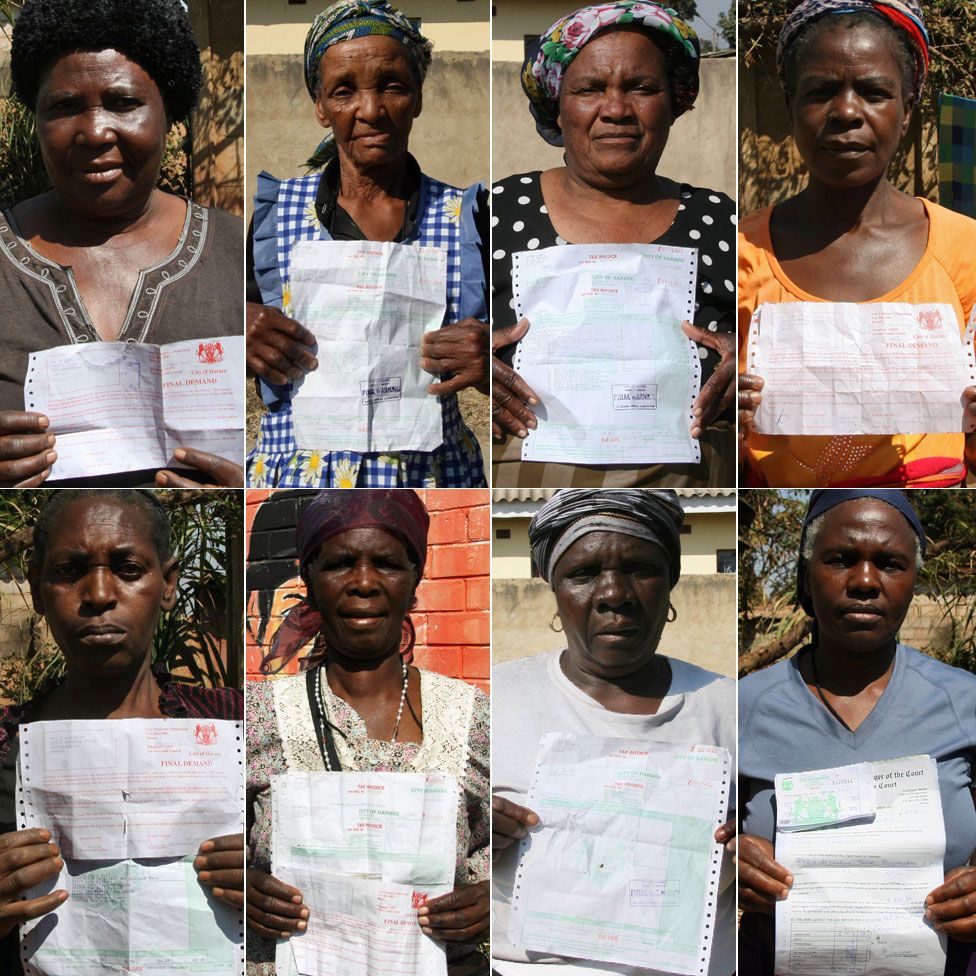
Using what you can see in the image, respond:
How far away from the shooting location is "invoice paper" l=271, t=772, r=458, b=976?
4.02 m

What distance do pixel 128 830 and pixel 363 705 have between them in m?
0.73

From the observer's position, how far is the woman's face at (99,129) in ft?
12.8

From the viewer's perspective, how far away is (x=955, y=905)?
3.92 metres

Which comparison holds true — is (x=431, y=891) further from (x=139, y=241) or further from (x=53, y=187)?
(x=53, y=187)

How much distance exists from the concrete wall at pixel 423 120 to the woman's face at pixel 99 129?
11.3 inches

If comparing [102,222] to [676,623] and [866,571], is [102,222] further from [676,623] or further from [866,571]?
[866,571]

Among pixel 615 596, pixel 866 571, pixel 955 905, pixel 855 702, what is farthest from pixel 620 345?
pixel 955 905

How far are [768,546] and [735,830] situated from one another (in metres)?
0.82

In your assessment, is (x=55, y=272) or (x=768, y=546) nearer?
(x=55, y=272)

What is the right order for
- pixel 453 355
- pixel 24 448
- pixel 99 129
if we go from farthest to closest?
pixel 453 355, pixel 24 448, pixel 99 129

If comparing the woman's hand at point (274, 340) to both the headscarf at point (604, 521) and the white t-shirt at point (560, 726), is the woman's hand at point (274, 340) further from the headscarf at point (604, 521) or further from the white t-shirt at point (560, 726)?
the white t-shirt at point (560, 726)

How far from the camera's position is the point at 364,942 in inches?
158

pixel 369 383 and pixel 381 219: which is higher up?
pixel 381 219

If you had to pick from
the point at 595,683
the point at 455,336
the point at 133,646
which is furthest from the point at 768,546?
the point at 133,646
